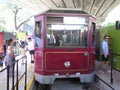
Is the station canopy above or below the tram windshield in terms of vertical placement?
above

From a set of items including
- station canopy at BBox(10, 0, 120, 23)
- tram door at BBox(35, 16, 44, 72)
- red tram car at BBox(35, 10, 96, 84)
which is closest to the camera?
red tram car at BBox(35, 10, 96, 84)

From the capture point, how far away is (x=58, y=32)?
1055 centimetres

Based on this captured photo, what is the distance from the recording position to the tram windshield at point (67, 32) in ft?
34.4

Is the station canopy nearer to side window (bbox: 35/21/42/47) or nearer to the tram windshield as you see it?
side window (bbox: 35/21/42/47)

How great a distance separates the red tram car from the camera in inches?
412

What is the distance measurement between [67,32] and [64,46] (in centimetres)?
52

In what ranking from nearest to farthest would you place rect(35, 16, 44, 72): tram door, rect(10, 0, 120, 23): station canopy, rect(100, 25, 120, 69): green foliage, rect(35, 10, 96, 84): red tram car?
rect(35, 10, 96, 84): red tram car → rect(35, 16, 44, 72): tram door → rect(100, 25, 120, 69): green foliage → rect(10, 0, 120, 23): station canopy

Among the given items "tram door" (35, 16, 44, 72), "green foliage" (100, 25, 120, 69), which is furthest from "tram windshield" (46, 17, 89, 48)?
"green foliage" (100, 25, 120, 69)

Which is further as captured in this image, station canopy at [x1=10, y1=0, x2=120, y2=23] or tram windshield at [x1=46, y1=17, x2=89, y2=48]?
station canopy at [x1=10, y1=0, x2=120, y2=23]

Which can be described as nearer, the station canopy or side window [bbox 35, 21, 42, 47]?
side window [bbox 35, 21, 42, 47]

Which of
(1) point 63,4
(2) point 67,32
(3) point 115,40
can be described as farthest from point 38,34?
(1) point 63,4

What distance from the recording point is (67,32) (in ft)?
34.8

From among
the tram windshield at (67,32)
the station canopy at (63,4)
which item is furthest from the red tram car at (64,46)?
the station canopy at (63,4)

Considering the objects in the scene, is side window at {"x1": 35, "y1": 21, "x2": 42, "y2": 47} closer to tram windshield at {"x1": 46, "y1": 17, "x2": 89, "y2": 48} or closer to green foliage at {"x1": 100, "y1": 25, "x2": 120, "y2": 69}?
tram windshield at {"x1": 46, "y1": 17, "x2": 89, "y2": 48}
